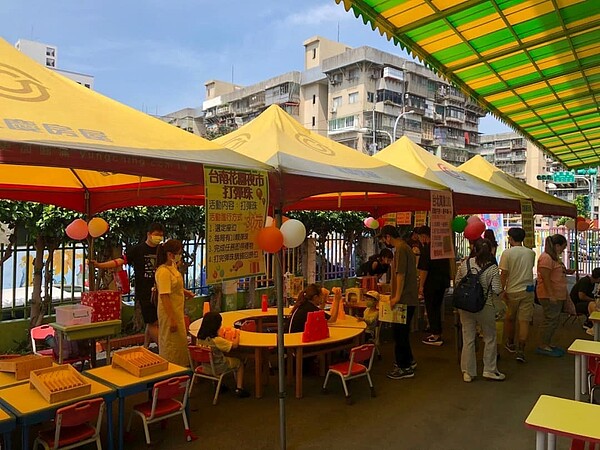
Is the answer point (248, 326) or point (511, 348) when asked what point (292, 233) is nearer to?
point (248, 326)

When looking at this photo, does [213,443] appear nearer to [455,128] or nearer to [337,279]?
[337,279]

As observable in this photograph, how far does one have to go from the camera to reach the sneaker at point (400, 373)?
18.2 feet

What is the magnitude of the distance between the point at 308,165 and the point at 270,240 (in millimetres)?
1068

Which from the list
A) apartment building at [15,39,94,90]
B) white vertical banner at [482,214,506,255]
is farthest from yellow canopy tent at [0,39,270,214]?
apartment building at [15,39,94,90]

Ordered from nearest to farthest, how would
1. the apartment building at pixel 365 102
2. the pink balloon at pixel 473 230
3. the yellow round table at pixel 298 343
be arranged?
the yellow round table at pixel 298 343 → the pink balloon at pixel 473 230 → the apartment building at pixel 365 102

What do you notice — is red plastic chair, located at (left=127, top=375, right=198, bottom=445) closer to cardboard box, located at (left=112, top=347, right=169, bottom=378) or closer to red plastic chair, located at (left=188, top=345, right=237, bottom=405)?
cardboard box, located at (left=112, top=347, right=169, bottom=378)

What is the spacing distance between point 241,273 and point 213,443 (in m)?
1.51

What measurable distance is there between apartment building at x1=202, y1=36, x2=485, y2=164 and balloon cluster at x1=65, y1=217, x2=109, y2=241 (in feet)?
99.4

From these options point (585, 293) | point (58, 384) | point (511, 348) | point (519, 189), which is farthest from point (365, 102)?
point (58, 384)

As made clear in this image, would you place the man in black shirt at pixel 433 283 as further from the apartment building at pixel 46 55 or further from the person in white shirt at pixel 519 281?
the apartment building at pixel 46 55

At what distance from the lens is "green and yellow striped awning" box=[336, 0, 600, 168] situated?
5.07 m

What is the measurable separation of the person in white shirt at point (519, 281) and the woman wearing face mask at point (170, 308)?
425 cm

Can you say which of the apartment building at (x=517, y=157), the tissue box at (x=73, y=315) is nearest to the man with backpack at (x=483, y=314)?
the tissue box at (x=73, y=315)

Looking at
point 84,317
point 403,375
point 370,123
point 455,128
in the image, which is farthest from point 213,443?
point 455,128
